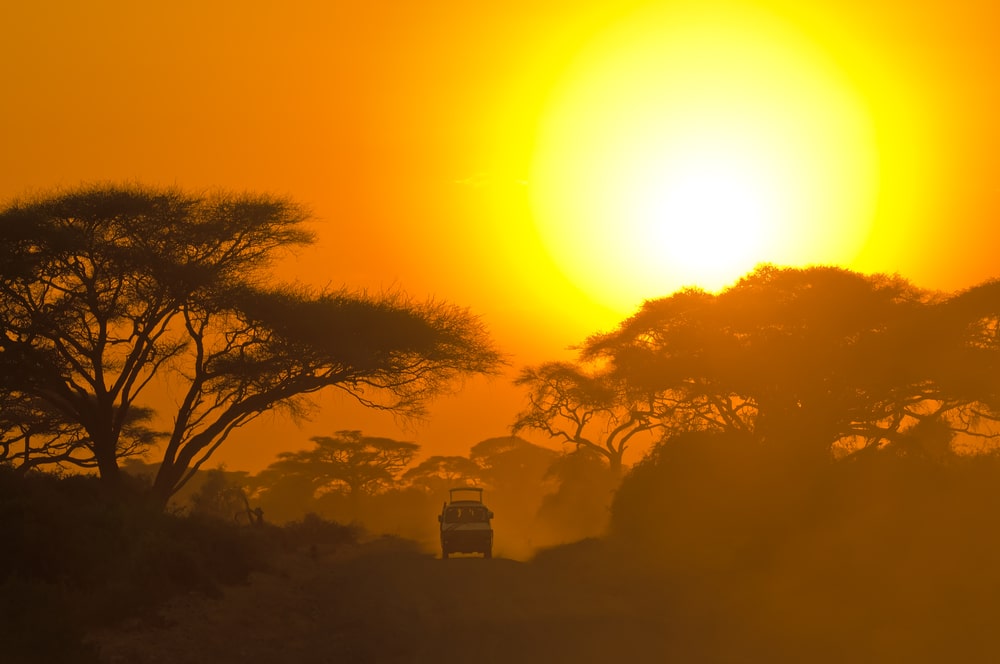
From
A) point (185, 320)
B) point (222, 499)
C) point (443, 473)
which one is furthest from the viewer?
point (443, 473)

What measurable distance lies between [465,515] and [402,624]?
17.3 m

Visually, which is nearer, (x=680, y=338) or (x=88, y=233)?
(x=88, y=233)

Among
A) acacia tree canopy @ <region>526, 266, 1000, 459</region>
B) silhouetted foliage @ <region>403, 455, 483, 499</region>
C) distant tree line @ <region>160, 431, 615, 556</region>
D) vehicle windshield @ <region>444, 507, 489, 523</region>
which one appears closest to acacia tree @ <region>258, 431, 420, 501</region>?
distant tree line @ <region>160, 431, 615, 556</region>

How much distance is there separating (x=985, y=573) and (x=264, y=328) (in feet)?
73.8

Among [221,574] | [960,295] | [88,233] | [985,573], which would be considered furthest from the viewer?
[960,295]

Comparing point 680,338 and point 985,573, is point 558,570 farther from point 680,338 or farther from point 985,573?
point 680,338

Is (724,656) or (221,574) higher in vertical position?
(221,574)

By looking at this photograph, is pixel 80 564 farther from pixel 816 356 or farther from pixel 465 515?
pixel 816 356

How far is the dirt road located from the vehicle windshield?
28.9ft

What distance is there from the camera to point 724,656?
14836mm

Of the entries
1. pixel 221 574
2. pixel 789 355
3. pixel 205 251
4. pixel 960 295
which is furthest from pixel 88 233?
pixel 960 295

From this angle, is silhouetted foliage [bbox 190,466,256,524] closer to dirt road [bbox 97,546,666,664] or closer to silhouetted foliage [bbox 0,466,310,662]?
silhouetted foliage [bbox 0,466,310,662]

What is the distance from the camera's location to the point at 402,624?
1889 cm

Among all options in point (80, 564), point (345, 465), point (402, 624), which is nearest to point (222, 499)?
point (345, 465)
